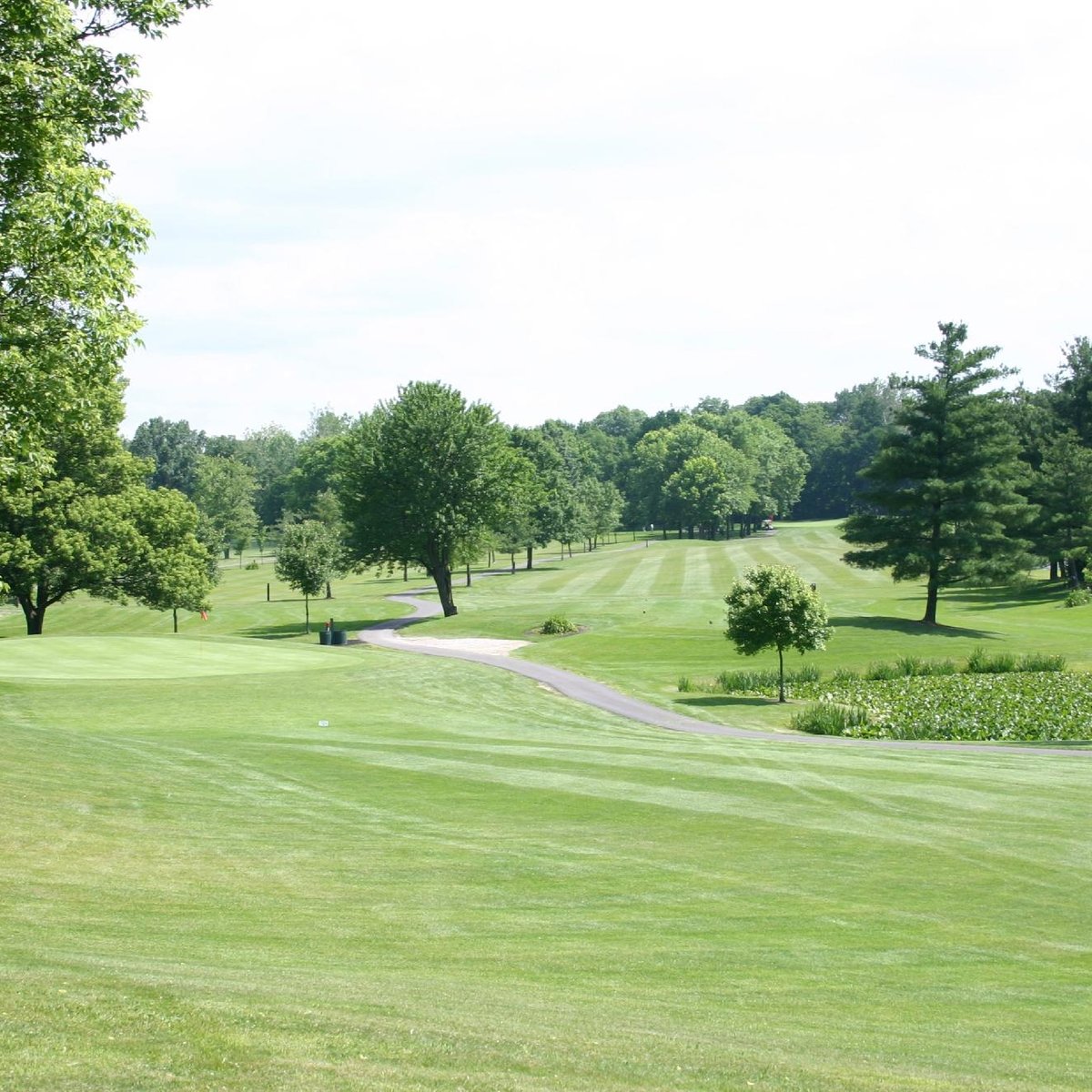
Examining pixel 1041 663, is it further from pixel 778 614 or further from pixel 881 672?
pixel 778 614

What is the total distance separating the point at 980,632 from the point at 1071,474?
2340cm

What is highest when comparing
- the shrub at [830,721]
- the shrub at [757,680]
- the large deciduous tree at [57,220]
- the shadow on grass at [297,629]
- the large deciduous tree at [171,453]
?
the large deciduous tree at [171,453]

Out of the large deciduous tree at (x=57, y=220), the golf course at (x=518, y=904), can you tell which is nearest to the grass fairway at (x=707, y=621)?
the golf course at (x=518, y=904)

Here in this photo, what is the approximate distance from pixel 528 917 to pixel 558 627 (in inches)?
2054

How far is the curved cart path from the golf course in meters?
0.64

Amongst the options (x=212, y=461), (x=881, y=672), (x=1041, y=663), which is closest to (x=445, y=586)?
(x=881, y=672)

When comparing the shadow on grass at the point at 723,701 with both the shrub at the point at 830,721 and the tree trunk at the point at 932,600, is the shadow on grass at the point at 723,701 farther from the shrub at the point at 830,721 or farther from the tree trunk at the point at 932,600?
the tree trunk at the point at 932,600

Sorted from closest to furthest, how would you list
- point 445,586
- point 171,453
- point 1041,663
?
point 1041,663 < point 445,586 < point 171,453

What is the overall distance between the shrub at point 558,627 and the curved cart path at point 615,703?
195 inches

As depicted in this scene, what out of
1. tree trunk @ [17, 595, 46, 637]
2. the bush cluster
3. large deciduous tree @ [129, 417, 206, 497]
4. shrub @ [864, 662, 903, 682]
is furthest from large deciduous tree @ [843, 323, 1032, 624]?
large deciduous tree @ [129, 417, 206, 497]

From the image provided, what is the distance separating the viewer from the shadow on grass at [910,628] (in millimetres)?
59756

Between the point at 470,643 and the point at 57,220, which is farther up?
the point at 57,220

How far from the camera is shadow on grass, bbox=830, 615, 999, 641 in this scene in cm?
5976

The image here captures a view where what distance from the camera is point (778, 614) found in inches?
1692
